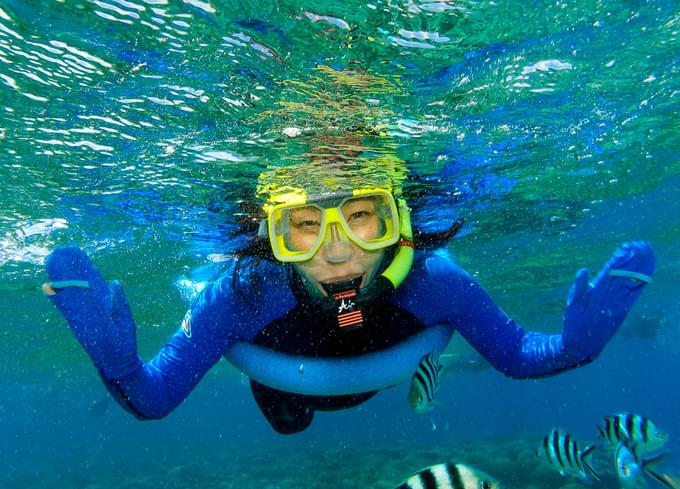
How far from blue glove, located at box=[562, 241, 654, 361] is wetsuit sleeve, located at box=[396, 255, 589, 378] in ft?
2.03

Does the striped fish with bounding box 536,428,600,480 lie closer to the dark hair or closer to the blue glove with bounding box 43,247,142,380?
the dark hair

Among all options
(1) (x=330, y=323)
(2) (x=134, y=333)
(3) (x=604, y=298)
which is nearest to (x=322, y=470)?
(1) (x=330, y=323)

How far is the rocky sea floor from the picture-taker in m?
20.0

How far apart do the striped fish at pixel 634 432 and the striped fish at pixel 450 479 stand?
13.3ft

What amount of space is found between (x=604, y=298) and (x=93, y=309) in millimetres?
5105

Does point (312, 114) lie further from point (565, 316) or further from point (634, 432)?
point (634, 432)

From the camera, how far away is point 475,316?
5.91m

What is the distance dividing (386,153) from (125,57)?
5.09 m

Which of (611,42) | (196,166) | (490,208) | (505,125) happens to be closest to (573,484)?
(490,208)

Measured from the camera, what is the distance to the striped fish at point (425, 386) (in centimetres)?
492

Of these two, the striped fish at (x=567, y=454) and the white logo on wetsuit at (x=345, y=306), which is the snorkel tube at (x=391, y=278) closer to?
the white logo on wetsuit at (x=345, y=306)

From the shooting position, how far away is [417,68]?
6711 mm

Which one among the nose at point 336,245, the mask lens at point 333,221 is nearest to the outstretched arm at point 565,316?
the mask lens at point 333,221

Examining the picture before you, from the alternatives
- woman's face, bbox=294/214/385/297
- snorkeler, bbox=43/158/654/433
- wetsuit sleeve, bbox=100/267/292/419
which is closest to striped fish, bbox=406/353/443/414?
snorkeler, bbox=43/158/654/433
